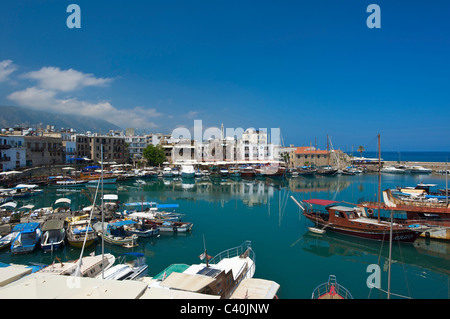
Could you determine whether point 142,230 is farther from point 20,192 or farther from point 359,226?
point 20,192

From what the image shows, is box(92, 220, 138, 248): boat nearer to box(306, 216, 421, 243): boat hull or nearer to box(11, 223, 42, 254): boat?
box(11, 223, 42, 254): boat

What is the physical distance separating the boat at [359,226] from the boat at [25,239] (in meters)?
20.9

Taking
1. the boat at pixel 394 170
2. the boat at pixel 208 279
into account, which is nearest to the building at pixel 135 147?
the boat at pixel 394 170

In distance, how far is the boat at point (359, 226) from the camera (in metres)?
19.9

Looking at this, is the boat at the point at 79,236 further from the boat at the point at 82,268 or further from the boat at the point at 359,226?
the boat at the point at 359,226

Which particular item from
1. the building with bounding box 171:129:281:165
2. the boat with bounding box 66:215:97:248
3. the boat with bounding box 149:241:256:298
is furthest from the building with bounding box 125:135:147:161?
the boat with bounding box 149:241:256:298

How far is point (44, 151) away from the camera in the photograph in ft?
184

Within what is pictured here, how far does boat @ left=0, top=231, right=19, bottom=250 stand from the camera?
18141 mm

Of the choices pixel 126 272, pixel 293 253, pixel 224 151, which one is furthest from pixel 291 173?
pixel 126 272

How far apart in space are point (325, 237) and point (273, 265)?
25.4 feet

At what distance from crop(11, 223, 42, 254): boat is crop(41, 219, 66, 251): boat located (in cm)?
48

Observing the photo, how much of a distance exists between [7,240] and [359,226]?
81.1 ft
